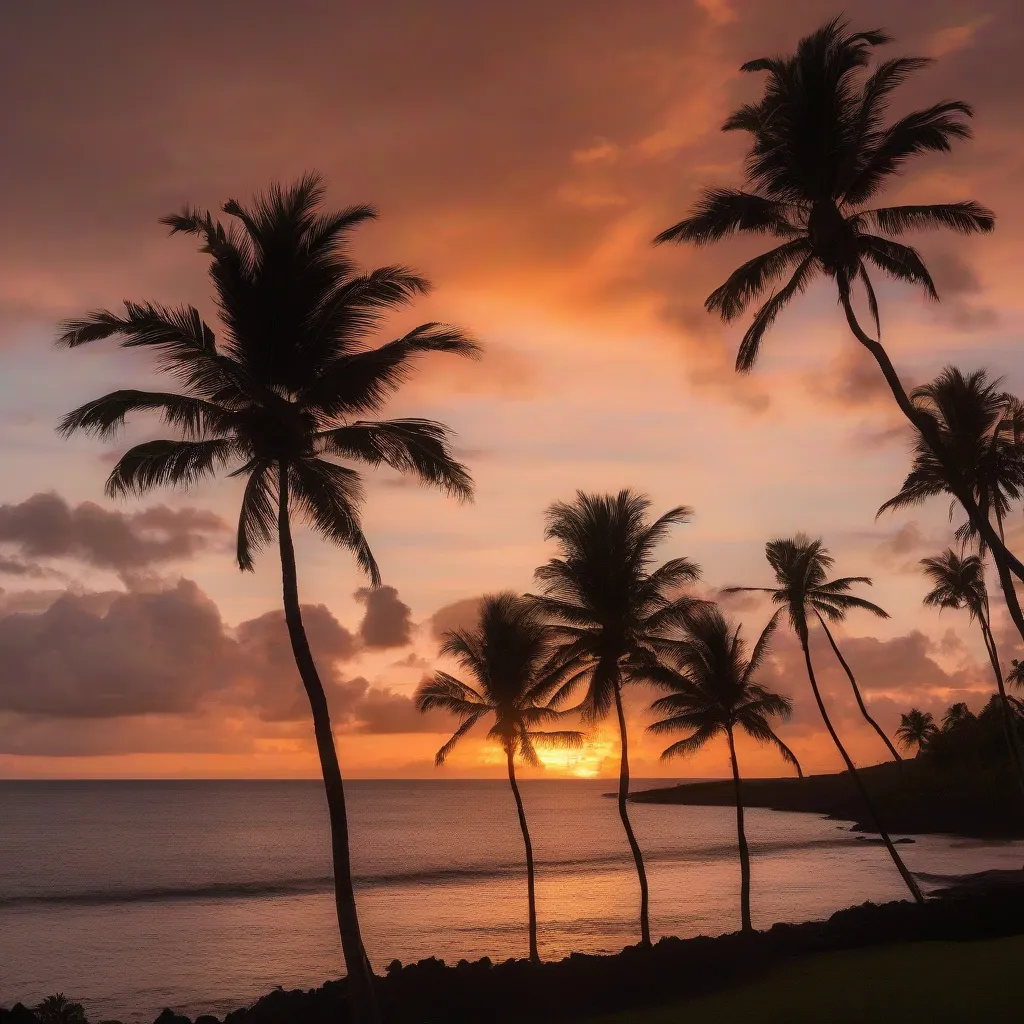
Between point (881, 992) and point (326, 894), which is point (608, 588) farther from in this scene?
point (326, 894)

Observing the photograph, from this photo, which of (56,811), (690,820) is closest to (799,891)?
(690,820)

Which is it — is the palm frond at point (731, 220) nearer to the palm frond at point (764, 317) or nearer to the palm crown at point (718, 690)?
the palm frond at point (764, 317)

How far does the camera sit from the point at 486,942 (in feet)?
122

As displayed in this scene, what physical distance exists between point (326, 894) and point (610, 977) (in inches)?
1785

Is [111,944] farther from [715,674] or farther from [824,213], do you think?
[824,213]

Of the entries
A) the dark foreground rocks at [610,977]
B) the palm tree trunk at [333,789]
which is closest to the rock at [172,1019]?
the dark foreground rocks at [610,977]

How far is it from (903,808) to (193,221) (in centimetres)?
8508

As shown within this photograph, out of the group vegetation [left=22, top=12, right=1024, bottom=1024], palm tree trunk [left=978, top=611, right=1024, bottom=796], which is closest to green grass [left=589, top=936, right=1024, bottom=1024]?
vegetation [left=22, top=12, right=1024, bottom=1024]

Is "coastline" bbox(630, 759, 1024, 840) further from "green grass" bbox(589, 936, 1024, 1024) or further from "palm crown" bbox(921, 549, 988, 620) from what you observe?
"green grass" bbox(589, 936, 1024, 1024)

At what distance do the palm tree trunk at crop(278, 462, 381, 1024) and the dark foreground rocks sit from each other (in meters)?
4.19

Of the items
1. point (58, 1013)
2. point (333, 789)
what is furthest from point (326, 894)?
point (333, 789)

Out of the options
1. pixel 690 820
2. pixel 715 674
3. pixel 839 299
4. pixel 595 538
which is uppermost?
pixel 839 299

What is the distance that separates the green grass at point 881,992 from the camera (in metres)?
12.8

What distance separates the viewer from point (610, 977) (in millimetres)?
18375
